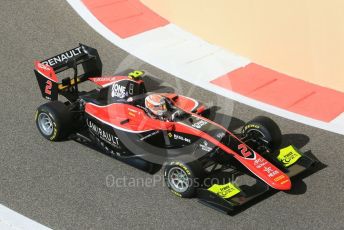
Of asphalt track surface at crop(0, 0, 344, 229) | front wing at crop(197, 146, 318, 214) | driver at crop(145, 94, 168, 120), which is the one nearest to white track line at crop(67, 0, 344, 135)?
asphalt track surface at crop(0, 0, 344, 229)

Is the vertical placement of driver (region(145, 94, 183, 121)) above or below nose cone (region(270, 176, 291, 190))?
above

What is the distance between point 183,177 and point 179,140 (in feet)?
2.59

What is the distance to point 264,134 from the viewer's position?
10555mm

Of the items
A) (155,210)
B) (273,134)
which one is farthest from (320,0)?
(155,210)

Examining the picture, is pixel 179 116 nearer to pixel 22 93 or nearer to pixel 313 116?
pixel 313 116

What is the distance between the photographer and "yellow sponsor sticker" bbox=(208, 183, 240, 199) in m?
9.44

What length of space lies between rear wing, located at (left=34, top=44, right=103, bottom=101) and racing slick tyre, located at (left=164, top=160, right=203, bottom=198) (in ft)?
9.70

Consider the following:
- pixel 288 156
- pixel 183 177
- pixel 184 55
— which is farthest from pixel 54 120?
pixel 184 55

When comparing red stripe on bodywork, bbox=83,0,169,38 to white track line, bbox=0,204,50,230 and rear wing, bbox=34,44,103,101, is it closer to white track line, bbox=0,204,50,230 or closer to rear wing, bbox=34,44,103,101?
rear wing, bbox=34,44,103,101

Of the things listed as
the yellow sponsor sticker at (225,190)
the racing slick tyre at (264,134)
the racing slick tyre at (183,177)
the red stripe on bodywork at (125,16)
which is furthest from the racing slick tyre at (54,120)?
the red stripe on bodywork at (125,16)

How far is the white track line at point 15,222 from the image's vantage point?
9.25 metres

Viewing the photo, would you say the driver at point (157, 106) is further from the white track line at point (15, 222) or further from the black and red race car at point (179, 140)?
the white track line at point (15, 222)

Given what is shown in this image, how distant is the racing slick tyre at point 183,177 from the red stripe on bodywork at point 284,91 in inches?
139

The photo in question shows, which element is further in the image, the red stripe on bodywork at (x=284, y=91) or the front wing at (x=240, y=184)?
the red stripe on bodywork at (x=284, y=91)
